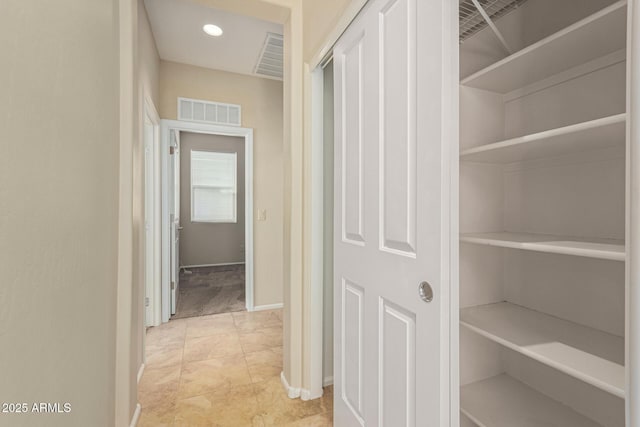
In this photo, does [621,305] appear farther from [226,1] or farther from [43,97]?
[226,1]

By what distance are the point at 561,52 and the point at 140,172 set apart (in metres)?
1.98

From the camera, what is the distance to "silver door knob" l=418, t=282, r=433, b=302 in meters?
0.87

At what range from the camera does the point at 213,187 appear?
5.62 m

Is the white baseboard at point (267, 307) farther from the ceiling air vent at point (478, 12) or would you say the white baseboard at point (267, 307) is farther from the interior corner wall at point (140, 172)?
the ceiling air vent at point (478, 12)

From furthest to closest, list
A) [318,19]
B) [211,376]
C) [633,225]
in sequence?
[211,376] → [318,19] → [633,225]

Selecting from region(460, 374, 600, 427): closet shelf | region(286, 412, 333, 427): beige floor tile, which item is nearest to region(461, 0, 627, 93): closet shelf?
region(460, 374, 600, 427): closet shelf

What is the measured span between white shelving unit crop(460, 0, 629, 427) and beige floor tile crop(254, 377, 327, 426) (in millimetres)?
1066

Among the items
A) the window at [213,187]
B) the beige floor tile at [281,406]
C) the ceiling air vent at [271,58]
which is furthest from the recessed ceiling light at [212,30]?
the window at [213,187]

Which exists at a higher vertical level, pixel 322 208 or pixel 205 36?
pixel 205 36

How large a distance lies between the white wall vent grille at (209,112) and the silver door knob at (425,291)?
3051 millimetres

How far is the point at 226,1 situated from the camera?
180 cm

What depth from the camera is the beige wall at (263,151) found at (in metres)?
3.36

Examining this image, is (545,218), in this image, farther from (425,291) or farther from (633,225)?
(633,225)

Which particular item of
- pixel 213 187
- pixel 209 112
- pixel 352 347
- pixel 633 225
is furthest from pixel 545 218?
pixel 213 187
